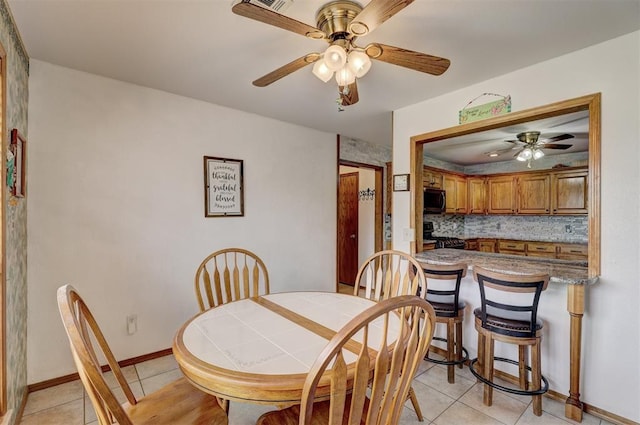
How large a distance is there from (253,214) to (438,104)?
2.10 m

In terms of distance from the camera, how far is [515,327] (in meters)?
1.93

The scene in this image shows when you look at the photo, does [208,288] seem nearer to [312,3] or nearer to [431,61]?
[312,3]

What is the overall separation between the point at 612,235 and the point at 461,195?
3.62 meters

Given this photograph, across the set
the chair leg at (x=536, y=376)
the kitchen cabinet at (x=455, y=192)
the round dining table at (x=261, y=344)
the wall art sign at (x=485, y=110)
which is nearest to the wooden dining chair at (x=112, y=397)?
the round dining table at (x=261, y=344)

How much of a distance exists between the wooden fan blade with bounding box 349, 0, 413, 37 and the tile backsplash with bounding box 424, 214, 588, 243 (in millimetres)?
4217

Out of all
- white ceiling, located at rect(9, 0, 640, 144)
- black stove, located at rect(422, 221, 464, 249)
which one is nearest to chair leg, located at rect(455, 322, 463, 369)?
white ceiling, located at rect(9, 0, 640, 144)

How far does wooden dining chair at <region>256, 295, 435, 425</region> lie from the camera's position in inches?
31.5

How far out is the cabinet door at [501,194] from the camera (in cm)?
516

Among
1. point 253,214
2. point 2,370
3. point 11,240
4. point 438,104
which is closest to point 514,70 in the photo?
point 438,104

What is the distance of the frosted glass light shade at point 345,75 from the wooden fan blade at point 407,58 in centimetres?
13

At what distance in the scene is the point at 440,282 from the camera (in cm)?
276

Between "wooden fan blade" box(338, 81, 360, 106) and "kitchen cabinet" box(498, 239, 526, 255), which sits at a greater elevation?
"wooden fan blade" box(338, 81, 360, 106)

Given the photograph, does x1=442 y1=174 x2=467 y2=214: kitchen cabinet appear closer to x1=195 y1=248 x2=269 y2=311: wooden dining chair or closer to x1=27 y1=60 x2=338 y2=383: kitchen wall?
x1=27 y1=60 x2=338 y2=383: kitchen wall

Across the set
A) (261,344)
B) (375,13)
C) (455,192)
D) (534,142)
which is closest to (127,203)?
(261,344)
